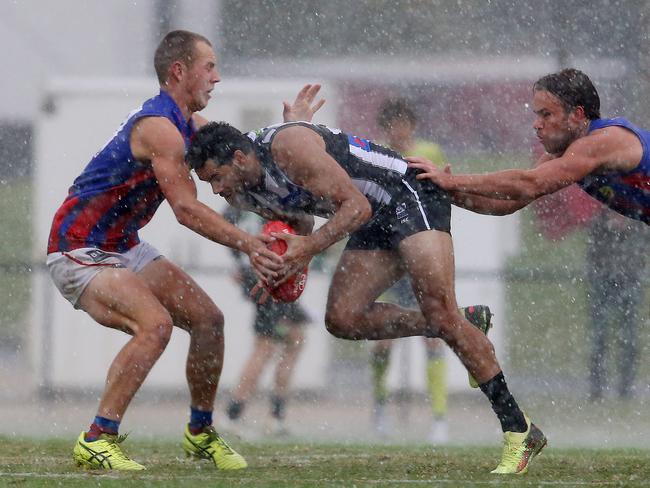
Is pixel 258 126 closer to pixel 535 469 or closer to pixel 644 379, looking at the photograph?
pixel 644 379

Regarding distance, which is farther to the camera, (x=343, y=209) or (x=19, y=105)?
(x=19, y=105)

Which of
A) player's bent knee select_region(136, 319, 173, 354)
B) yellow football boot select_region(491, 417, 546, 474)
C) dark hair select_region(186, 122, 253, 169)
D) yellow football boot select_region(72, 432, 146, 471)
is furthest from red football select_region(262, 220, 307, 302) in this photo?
yellow football boot select_region(491, 417, 546, 474)

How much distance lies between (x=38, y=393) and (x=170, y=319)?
18.4 ft

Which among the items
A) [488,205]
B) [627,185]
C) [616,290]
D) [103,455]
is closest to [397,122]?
[488,205]

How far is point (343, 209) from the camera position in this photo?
591cm

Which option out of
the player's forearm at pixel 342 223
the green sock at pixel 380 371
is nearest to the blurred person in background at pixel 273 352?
the green sock at pixel 380 371

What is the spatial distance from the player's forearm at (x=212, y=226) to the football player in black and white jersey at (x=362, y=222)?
15cm

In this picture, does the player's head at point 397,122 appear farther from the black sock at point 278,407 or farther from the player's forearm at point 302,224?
the player's forearm at point 302,224

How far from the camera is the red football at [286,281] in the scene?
601cm

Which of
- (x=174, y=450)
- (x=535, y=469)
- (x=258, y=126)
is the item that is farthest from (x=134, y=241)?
(x=258, y=126)

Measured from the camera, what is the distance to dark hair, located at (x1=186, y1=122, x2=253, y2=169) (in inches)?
233

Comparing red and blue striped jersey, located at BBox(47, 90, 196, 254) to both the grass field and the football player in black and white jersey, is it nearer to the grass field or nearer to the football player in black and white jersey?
the football player in black and white jersey

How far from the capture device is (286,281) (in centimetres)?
602

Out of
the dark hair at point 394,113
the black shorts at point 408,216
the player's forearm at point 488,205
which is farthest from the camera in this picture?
the dark hair at point 394,113
